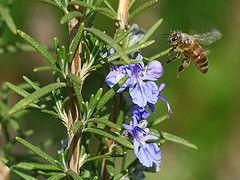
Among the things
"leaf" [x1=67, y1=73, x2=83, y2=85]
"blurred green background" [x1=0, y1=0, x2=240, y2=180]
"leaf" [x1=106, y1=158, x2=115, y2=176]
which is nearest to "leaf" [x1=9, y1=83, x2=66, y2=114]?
"leaf" [x1=67, y1=73, x2=83, y2=85]

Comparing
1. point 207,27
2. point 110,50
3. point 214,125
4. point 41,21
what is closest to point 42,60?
point 41,21

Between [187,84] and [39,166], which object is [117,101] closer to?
[39,166]

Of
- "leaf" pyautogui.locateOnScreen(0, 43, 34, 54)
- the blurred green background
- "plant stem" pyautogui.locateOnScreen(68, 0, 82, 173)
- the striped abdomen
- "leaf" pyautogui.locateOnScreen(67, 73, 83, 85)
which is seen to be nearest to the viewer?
"leaf" pyautogui.locateOnScreen(67, 73, 83, 85)

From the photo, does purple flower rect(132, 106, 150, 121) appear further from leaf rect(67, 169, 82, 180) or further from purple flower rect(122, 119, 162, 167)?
leaf rect(67, 169, 82, 180)

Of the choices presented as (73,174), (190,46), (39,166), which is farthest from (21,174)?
(190,46)

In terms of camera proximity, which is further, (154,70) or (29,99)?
(154,70)
